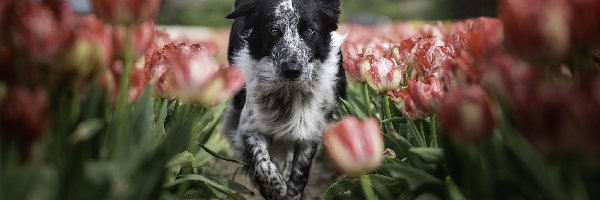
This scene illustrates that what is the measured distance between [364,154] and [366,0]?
3572 cm

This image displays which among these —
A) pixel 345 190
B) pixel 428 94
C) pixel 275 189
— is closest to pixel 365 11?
pixel 275 189

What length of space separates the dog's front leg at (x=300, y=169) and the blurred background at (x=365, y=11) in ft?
71.0

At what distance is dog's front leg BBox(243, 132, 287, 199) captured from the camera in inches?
159

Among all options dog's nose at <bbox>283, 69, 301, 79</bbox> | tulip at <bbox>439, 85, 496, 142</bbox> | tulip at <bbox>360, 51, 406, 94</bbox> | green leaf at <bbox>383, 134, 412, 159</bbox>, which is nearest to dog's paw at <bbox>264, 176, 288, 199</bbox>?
dog's nose at <bbox>283, 69, 301, 79</bbox>

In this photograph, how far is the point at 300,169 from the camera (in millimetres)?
4262

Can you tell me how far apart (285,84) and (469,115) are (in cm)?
280

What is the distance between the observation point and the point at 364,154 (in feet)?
5.69

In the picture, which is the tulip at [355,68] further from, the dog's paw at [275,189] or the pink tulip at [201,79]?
the pink tulip at [201,79]

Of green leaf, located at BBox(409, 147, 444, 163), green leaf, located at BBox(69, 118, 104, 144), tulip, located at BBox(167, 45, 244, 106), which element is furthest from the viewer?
green leaf, located at BBox(409, 147, 444, 163)

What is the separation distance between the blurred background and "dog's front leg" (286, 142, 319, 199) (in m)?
21.6

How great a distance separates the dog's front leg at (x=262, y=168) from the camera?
4035mm

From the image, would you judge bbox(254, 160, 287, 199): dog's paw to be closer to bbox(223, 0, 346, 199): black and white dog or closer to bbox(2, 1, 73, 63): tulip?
bbox(223, 0, 346, 199): black and white dog

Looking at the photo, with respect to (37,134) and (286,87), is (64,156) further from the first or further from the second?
(286,87)

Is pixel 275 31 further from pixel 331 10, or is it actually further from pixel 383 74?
pixel 383 74
